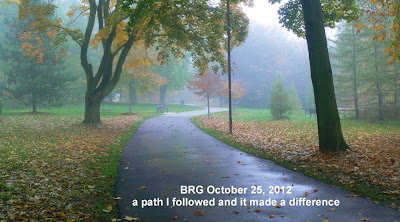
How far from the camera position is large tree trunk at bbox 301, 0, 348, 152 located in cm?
939

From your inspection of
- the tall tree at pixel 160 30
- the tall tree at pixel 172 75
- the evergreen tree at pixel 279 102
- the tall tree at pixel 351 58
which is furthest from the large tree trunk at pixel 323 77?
the tall tree at pixel 172 75

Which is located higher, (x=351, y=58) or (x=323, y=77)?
(x=351, y=58)

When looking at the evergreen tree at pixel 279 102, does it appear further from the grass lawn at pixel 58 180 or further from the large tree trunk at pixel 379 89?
the grass lawn at pixel 58 180

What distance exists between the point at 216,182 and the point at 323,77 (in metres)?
4.79

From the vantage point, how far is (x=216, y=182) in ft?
22.1

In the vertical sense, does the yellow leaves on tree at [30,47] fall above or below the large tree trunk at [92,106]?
above

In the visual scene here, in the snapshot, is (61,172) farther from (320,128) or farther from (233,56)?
(233,56)

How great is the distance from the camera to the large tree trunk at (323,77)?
939cm

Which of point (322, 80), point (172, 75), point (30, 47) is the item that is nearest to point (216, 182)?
point (322, 80)

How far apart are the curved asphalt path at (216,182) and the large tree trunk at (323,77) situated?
84.8 inches

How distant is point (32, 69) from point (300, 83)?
47930 mm

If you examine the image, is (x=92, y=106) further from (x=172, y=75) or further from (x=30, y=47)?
(x=172, y=75)

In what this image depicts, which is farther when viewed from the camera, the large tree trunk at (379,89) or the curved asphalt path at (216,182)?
the large tree trunk at (379,89)

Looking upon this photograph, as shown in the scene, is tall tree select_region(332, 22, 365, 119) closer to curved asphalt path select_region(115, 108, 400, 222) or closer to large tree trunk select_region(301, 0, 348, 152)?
large tree trunk select_region(301, 0, 348, 152)
